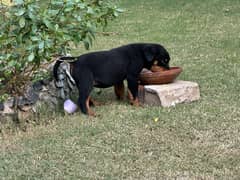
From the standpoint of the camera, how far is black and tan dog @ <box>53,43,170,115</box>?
5.96 m

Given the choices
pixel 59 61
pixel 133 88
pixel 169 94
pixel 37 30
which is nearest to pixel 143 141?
pixel 169 94

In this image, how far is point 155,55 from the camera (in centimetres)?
633

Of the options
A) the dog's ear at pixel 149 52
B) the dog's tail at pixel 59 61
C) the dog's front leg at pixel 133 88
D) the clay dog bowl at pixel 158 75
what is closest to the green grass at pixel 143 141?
the dog's front leg at pixel 133 88

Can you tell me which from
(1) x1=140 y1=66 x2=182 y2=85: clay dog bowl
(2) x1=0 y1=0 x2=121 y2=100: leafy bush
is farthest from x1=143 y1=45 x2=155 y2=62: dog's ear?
(2) x1=0 y1=0 x2=121 y2=100: leafy bush

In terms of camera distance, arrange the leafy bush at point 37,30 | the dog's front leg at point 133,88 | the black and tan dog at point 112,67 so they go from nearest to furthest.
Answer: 1. the leafy bush at point 37,30
2. the black and tan dog at point 112,67
3. the dog's front leg at point 133,88

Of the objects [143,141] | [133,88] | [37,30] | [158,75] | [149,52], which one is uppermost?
[37,30]

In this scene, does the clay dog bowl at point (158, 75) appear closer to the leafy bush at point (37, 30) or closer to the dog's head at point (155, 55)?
the dog's head at point (155, 55)

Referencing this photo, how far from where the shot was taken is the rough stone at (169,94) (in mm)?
5977

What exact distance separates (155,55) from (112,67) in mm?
571

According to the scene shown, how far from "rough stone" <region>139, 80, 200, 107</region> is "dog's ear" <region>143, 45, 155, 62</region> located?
33cm

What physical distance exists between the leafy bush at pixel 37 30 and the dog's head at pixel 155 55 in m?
0.72

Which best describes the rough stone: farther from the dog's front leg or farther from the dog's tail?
the dog's tail

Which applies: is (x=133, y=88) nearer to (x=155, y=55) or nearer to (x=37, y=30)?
(x=155, y=55)

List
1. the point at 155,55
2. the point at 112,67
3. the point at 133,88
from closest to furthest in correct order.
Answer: the point at 112,67 → the point at 133,88 → the point at 155,55
